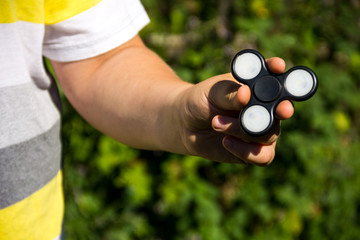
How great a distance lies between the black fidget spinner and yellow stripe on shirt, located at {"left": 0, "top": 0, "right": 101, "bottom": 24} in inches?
15.0

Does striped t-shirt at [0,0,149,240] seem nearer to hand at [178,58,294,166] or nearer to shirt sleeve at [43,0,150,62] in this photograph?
shirt sleeve at [43,0,150,62]

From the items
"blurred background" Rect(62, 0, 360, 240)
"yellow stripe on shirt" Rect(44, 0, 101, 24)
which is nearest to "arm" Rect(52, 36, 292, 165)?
"yellow stripe on shirt" Rect(44, 0, 101, 24)

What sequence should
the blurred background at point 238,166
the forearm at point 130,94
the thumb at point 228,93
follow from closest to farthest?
the thumb at point 228,93 < the forearm at point 130,94 < the blurred background at point 238,166

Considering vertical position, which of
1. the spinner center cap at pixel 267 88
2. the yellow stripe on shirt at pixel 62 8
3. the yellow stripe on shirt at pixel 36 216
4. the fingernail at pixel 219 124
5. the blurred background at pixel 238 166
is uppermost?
the spinner center cap at pixel 267 88

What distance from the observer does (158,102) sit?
0.86 metres

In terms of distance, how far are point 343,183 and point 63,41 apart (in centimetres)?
196

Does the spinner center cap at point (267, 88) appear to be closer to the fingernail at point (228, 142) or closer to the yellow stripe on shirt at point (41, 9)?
the fingernail at point (228, 142)

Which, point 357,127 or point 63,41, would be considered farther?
point 357,127

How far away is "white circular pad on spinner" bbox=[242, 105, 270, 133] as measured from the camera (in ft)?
2.09

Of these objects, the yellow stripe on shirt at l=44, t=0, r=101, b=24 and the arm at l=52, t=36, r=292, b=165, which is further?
the yellow stripe on shirt at l=44, t=0, r=101, b=24

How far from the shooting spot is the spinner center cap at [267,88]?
2.13ft

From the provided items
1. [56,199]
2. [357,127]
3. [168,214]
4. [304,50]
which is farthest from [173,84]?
[357,127]

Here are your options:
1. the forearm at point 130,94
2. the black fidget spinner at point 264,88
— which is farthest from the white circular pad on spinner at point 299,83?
the forearm at point 130,94

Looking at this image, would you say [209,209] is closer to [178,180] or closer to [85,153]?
[178,180]
